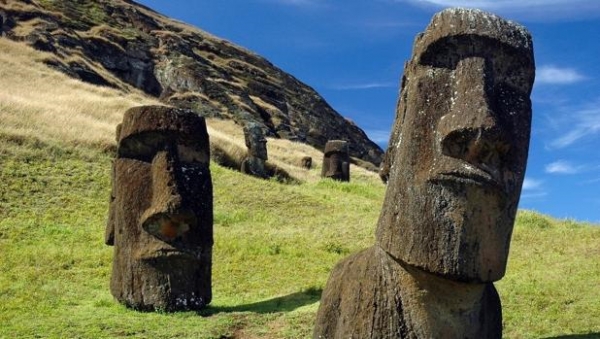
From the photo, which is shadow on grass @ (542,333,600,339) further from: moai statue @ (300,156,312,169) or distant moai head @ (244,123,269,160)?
moai statue @ (300,156,312,169)

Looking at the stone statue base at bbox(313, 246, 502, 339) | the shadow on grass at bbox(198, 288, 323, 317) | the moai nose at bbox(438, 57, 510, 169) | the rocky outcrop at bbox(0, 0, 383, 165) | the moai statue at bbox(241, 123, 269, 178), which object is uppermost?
the rocky outcrop at bbox(0, 0, 383, 165)

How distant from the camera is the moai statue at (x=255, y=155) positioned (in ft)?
104

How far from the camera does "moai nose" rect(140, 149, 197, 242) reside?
37.8 ft

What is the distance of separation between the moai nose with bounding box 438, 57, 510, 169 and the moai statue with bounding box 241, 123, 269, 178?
26.2 m

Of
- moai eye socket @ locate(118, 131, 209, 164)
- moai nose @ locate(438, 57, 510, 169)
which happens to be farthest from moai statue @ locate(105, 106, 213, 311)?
moai nose @ locate(438, 57, 510, 169)

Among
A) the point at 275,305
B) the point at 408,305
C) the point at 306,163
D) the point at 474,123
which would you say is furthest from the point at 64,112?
the point at 474,123

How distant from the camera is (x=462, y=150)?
5027 mm

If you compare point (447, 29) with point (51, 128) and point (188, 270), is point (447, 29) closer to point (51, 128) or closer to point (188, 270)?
point (188, 270)

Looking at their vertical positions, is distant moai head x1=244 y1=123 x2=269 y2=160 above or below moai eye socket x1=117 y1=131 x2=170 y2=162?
above

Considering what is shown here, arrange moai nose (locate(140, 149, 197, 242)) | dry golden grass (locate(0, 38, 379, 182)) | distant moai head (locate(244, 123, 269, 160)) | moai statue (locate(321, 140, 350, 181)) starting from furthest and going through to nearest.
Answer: moai statue (locate(321, 140, 350, 181)), distant moai head (locate(244, 123, 269, 160)), dry golden grass (locate(0, 38, 379, 182)), moai nose (locate(140, 149, 197, 242))

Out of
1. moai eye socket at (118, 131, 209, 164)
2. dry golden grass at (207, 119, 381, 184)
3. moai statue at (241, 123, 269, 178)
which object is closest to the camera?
moai eye socket at (118, 131, 209, 164)

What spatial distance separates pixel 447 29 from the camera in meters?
5.29

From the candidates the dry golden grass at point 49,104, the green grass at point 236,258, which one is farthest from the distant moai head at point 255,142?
the dry golden grass at point 49,104

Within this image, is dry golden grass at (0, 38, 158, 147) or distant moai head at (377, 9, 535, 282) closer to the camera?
distant moai head at (377, 9, 535, 282)
